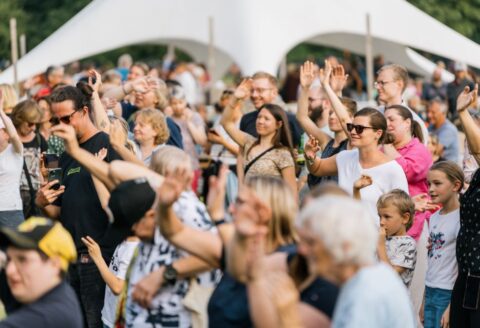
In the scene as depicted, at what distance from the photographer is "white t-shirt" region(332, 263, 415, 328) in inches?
177

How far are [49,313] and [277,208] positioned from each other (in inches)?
40.6

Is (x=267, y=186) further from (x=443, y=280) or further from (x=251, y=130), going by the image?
(x=251, y=130)

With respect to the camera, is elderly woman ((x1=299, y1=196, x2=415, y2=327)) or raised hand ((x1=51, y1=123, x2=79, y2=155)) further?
raised hand ((x1=51, y1=123, x2=79, y2=155))

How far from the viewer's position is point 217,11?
2136 centimetres

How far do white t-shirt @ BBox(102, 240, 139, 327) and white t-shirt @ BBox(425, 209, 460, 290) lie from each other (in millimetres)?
2037

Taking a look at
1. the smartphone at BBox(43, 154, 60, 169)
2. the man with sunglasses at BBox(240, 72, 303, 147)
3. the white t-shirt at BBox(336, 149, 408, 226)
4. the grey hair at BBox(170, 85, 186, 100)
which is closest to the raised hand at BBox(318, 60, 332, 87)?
the white t-shirt at BBox(336, 149, 408, 226)

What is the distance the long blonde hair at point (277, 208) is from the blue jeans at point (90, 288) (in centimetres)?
320

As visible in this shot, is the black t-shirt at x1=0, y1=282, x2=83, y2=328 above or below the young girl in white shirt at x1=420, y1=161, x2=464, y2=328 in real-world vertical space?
above

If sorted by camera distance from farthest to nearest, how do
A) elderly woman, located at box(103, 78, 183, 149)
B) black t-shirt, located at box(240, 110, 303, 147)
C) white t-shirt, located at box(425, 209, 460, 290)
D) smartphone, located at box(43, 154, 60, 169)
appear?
black t-shirt, located at box(240, 110, 303, 147), elderly woman, located at box(103, 78, 183, 149), smartphone, located at box(43, 154, 60, 169), white t-shirt, located at box(425, 209, 460, 290)

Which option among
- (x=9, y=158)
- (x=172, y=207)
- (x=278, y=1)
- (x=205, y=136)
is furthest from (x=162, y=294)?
(x=278, y=1)

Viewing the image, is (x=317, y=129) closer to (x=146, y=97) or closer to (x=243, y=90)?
(x=243, y=90)

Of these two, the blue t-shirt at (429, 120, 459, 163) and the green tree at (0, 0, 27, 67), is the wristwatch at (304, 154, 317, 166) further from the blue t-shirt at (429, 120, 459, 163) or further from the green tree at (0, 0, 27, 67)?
the green tree at (0, 0, 27, 67)

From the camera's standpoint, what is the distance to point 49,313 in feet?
16.4

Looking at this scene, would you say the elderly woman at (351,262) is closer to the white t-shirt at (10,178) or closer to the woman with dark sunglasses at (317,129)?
the woman with dark sunglasses at (317,129)
